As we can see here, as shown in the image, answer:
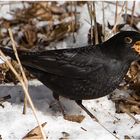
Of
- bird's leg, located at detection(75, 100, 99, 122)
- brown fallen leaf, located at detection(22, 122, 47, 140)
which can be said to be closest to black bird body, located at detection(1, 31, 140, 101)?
bird's leg, located at detection(75, 100, 99, 122)

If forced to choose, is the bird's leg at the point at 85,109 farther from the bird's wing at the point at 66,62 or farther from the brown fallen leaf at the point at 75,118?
the bird's wing at the point at 66,62

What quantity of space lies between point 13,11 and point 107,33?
55.7 inches

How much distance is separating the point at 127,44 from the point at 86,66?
12.5 inches

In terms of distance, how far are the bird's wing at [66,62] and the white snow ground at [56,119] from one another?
0.35 meters

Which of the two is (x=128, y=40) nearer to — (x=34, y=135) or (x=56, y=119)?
(x=56, y=119)

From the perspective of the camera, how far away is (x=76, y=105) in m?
4.08

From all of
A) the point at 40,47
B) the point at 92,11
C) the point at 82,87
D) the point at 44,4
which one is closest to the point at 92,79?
the point at 82,87

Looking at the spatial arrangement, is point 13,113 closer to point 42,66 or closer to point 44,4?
point 42,66

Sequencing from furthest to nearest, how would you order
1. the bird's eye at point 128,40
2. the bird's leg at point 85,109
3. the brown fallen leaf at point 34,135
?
the bird's leg at point 85,109 → the bird's eye at point 128,40 → the brown fallen leaf at point 34,135

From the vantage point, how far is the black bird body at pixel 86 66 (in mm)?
3619

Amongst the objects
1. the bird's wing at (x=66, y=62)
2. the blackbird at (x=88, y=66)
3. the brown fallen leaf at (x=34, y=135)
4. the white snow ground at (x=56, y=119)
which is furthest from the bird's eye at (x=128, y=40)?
the brown fallen leaf at (x=34, y=135)

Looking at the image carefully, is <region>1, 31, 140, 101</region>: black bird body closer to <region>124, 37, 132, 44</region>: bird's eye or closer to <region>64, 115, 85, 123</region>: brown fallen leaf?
<region>124, 37, 132, 44</region>: bird's eye

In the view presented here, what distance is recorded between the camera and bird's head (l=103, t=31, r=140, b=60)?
141 inches

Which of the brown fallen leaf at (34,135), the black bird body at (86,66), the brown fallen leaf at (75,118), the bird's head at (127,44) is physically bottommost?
the brown fallen leaf at (75,118)
